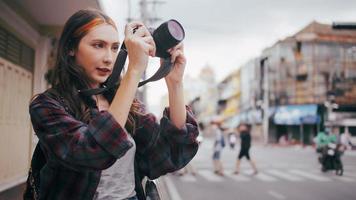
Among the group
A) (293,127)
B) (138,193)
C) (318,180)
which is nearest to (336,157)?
(318,180)

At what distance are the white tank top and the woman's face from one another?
0.26m

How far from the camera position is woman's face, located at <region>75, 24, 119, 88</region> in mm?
1606

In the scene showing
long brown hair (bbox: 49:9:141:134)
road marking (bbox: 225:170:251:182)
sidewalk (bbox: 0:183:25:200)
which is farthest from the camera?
road marking (bbox: 225:170:251:182)

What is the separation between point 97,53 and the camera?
1603mm

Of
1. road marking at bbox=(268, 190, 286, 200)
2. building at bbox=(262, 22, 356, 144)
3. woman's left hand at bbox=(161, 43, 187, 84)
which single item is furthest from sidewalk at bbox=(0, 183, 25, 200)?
building at bbox=(262, 22, 356, 144)

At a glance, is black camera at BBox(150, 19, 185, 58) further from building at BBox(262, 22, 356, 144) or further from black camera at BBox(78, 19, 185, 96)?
building at BBox(262, 22, 356, 144)

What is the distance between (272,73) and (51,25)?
45508 millimetres

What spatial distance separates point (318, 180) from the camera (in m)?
13.3

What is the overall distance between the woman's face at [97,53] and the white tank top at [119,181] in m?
0.26

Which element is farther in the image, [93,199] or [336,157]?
[336,157]

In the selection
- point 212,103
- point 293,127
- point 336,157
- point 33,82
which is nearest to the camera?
point 33,82

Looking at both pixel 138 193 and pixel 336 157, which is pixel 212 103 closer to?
pixel 336 157

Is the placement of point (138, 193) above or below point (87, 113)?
below

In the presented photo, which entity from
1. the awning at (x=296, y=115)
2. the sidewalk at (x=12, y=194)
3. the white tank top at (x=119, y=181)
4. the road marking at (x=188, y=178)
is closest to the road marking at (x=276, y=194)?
the road marking at (x=188, y=178)
